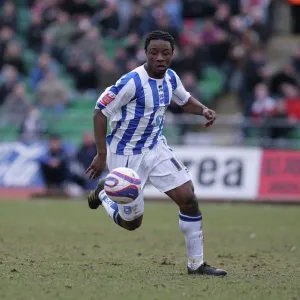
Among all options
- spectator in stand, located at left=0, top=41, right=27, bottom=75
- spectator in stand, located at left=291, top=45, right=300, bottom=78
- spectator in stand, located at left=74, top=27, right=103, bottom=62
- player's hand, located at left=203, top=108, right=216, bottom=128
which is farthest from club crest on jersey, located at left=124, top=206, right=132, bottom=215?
spectator in stand, located at left=0, top=41, right=27, bottom=75

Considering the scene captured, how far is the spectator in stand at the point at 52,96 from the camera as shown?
75.2 feet

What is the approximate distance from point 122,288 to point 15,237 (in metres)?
5.03

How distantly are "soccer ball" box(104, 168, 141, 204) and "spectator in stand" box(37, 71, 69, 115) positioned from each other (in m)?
14.3

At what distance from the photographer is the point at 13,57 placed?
24516mm

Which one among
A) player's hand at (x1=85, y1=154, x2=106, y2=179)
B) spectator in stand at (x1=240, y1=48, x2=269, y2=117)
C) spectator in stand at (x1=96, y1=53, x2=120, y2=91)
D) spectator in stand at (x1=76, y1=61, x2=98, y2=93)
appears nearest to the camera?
player's hand at (x1=85, y1=154, x2=106, y2=179)

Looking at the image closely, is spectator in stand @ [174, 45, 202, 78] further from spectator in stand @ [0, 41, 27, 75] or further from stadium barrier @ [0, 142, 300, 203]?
spectator in stand @ [0, 41, 27, 75]

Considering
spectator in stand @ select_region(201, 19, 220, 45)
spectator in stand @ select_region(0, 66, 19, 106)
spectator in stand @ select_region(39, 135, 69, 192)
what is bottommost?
spectator in stand @ select_region(39, 135, 69, 192)

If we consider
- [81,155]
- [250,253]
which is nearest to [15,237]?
[250,253]

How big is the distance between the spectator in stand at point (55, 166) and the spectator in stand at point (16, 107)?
1.39 metres

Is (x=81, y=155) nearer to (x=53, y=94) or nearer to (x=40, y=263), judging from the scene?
(x=53, y=94)

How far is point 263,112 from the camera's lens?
20828 millimetres

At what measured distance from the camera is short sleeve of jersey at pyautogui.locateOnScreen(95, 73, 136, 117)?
29.0 feet

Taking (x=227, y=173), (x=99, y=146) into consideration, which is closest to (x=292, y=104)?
(x=227, y=173)

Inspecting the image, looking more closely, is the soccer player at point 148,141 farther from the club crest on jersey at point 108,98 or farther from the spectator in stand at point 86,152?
the spectator in stand at point 86,152
